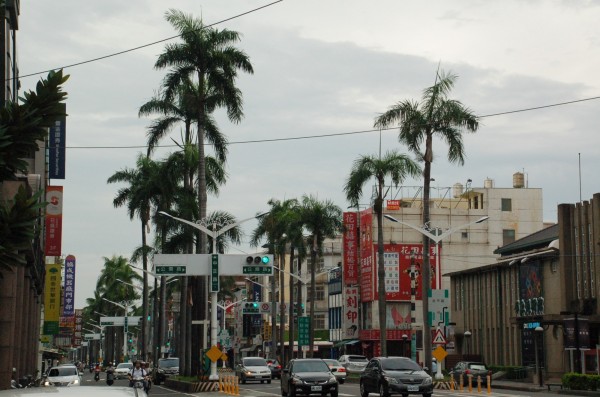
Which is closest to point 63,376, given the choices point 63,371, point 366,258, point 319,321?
point 63,371

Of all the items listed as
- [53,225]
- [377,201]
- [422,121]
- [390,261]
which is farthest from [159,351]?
[422,121]

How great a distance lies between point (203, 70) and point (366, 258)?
44201 millimetres

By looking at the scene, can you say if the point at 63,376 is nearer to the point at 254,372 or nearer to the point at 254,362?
the point at 254,372

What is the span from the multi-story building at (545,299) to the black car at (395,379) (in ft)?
60.5

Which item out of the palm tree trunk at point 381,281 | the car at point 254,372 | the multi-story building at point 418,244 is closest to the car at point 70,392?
the palm tree trunk at point 381,281

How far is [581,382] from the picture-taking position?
42.3 m

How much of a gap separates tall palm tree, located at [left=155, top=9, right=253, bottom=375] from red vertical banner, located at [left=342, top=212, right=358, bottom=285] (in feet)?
134

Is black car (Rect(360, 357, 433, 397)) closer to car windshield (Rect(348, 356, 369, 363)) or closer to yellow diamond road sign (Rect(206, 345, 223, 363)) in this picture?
yellow diamond road sign (Rect(206, 345, 223, 363))

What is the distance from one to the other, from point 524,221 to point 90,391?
9542 cm

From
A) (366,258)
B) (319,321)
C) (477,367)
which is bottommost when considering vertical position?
(477,367)

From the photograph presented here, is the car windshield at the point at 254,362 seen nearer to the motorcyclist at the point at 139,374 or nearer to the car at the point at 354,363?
the car at the point at 354,363

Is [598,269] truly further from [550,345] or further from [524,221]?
[524,221]

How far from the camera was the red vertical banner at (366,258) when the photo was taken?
9138 centimetres

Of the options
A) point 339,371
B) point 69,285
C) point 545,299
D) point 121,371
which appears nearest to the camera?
point 339,371
